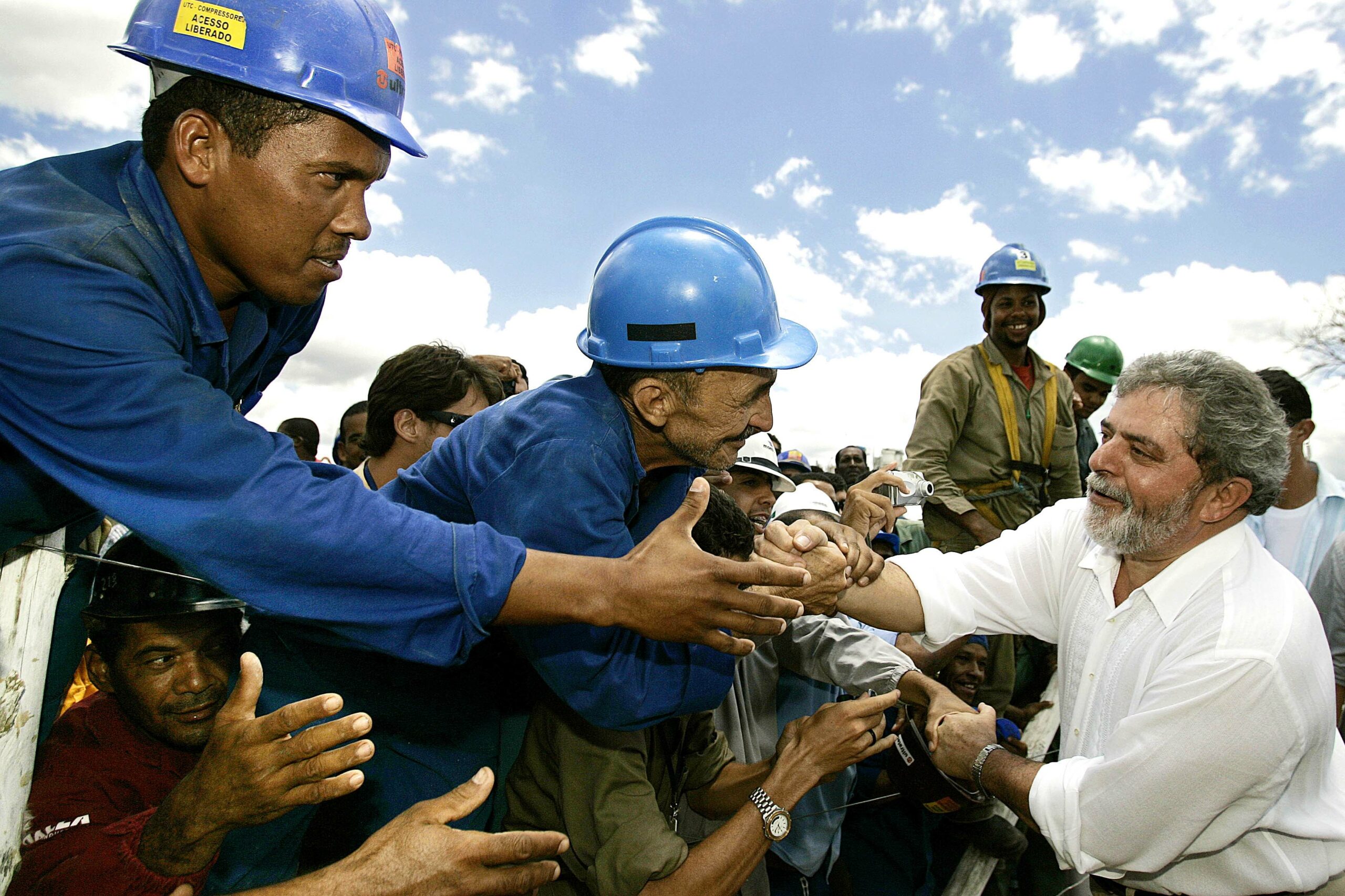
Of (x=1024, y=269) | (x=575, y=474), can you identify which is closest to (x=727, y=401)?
(x=575, y=474)

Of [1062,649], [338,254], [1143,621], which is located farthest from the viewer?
[1062,649]

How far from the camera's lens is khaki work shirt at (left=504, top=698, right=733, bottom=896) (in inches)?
99.3

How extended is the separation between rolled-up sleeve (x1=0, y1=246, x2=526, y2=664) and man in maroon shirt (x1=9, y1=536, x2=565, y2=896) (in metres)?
0.23

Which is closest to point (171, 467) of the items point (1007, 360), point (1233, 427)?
point (1233, 427)

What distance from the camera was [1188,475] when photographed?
2.88 metres

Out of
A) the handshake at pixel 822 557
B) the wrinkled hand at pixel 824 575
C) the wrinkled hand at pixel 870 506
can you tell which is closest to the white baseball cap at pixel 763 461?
the wrinkled hand at pixel 870 506

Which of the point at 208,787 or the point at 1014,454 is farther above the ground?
the point at 1014,454

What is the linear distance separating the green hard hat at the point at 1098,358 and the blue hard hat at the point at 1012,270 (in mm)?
1809

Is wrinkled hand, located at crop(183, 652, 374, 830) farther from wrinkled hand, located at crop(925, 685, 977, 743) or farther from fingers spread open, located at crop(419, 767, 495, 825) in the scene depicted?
wrinkled hand, located at crop(925, 685, 977, 743)

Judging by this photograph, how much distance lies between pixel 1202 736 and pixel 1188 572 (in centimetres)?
58

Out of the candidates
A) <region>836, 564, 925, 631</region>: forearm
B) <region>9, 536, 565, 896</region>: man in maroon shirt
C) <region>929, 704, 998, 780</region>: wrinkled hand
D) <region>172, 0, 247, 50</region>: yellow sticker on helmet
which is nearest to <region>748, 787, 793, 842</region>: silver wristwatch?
<region>929, 704, 998, 780</region>: wrinkled hand

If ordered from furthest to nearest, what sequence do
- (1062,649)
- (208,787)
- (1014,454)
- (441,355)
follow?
(1014,454) → (441,355) → (1062,649) → (208,787)

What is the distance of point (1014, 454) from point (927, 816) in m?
2.44

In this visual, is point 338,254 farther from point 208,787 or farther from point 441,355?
point 441,355
